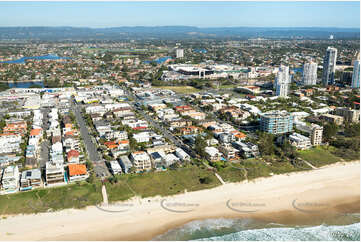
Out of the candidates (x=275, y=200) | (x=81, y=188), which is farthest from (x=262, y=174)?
(x=81, y=188)

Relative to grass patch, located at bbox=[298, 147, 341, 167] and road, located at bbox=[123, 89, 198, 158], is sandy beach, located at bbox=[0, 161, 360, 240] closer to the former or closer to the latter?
grass patch, located at bbox=[298, 147, 341, 167]

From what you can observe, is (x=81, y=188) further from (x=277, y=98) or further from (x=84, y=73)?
(x=84, y=73)

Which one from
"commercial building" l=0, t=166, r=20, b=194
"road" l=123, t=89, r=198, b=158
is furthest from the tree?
"commercial building" l=0, t=166, r=20, b=194

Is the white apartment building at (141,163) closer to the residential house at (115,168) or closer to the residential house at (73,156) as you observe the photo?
the residential house at (115,168)

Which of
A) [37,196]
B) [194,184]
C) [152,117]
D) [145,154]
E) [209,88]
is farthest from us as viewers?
[209,88]

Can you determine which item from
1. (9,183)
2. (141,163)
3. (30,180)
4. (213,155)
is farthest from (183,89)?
(9,183)

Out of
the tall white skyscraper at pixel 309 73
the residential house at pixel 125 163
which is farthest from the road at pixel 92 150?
the tall white skyscraper at pixel 309 73

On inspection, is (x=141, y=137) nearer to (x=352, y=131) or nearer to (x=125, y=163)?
(x=125, y=163)
